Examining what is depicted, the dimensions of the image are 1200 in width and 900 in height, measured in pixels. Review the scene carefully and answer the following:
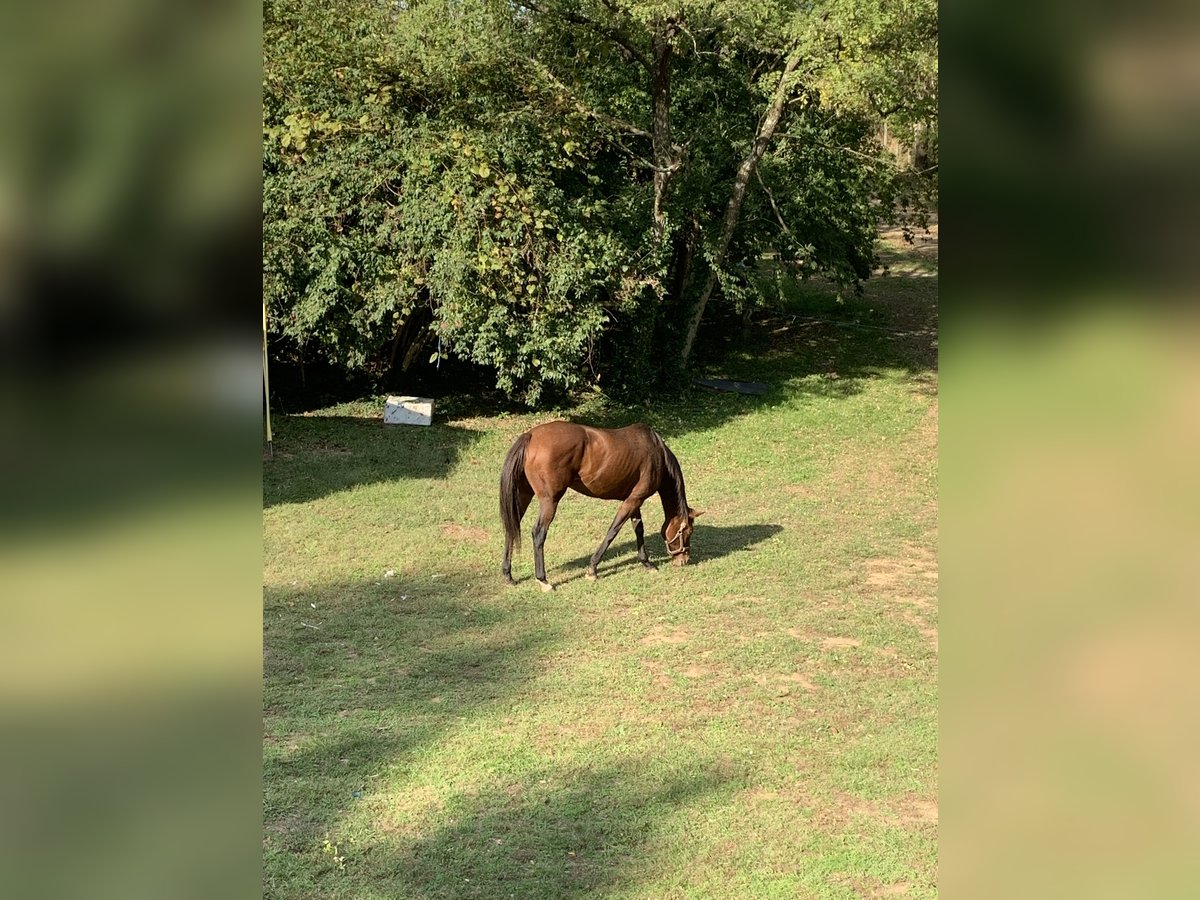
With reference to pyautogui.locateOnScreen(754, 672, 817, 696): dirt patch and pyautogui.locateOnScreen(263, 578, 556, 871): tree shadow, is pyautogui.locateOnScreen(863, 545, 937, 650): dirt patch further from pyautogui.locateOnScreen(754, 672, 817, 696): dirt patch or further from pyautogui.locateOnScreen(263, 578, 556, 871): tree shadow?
pyautogui.locateOnScreen(263, 578, 556, 871): tree shadow

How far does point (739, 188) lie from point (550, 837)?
1325cm

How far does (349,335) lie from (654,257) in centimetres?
441

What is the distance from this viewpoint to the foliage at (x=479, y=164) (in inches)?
549

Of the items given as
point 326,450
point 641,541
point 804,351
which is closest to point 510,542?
point 641,541

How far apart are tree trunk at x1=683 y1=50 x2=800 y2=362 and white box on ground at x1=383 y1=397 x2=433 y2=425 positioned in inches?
184

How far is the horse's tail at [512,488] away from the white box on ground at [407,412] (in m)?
6.38

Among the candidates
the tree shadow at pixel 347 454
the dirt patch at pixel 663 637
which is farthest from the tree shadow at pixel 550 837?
the tree shadow at pixel 347 454

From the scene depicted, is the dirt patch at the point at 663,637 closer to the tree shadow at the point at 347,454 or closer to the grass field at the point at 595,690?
the grass field at the point at 595,690
